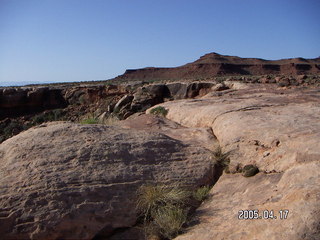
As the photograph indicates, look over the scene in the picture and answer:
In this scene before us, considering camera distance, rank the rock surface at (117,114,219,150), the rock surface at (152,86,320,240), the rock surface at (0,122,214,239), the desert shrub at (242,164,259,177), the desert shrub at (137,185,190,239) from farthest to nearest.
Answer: the rock surface at (117,114,219,150)
the desert shrub at (242,164,259,177)
the desert shrub at (137,185,190,239)
the rock surface at (0,122,214,239)
the rock surface at (152,86,320,240)

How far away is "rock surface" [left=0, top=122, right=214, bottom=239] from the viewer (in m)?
3.29

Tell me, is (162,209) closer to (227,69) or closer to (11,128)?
(11,128)

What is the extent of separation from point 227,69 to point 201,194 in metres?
65.7

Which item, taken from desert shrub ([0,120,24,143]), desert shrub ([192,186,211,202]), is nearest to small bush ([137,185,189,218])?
desert shrub ([192,186,211,202])

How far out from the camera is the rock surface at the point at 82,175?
329 cm

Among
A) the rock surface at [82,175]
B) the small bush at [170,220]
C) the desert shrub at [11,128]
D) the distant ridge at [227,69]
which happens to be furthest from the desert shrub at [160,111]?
the distant ridge at [227,69]

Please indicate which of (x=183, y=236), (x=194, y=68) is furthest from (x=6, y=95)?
(x=194, y=68)

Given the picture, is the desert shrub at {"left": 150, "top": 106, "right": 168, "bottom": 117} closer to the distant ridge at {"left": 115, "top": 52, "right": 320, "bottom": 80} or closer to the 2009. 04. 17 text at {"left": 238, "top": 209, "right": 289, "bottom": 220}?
the 2009. 04. 17 text at {"left": 238, "top": 209, "right": 289, "bottom": 220}

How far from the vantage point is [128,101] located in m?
15.8

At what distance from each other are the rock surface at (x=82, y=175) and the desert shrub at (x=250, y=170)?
0.46 m

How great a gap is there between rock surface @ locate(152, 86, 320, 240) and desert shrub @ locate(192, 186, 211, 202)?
0.32 ft

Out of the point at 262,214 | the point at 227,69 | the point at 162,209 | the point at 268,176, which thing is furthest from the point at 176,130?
the point at 227,69

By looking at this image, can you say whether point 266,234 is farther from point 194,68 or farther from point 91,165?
point 194,68

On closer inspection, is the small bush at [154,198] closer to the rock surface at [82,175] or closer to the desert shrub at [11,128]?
the rock surface at [82,175]
